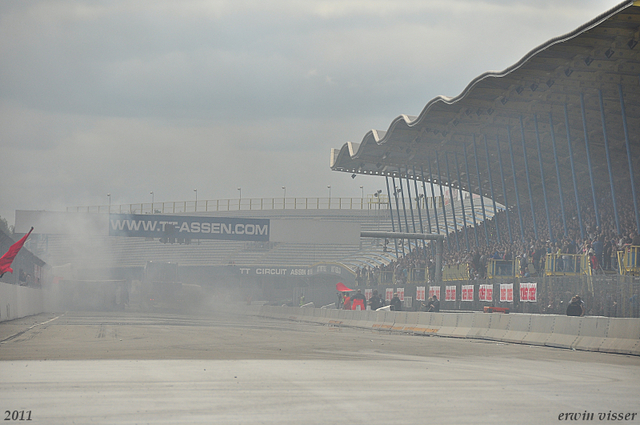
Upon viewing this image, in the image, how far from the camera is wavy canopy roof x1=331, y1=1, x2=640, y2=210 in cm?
2928

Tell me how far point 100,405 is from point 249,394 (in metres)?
1.69

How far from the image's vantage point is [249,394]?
8227 mm

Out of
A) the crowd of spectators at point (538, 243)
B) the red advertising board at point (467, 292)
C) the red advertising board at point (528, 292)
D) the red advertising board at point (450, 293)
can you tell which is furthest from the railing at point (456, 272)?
the red advertising board at point (528, 292)

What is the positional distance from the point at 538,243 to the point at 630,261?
8.49m

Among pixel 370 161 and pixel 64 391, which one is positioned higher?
pixel 370 161

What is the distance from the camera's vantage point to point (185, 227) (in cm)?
4666

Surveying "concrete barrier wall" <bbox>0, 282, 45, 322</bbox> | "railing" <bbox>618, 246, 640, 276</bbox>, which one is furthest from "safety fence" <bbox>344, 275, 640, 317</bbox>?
"concrete barrier wall" <bbox>0, 282, 45, 322</bbox>

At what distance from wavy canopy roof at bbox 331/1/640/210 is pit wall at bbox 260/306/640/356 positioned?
11.3 m

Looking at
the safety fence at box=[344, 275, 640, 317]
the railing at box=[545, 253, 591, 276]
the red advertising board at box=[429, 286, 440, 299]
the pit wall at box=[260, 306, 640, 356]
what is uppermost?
the railing at box=[545, 253, 591, 276]

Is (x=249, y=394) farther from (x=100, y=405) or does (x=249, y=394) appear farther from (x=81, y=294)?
(x=81, y=294)

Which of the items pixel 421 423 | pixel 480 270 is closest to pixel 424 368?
pixel 421 423

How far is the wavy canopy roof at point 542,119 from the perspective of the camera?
96.1 ft

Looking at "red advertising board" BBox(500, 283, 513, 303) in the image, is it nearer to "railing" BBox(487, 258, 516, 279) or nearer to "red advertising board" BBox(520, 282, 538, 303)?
"red advertising board" BBox(520, 282, 538, 303)

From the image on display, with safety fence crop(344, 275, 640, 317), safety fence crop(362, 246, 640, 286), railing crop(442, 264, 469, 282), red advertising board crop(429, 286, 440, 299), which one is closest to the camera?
safety fence crop(344, 275, 640, 317)
